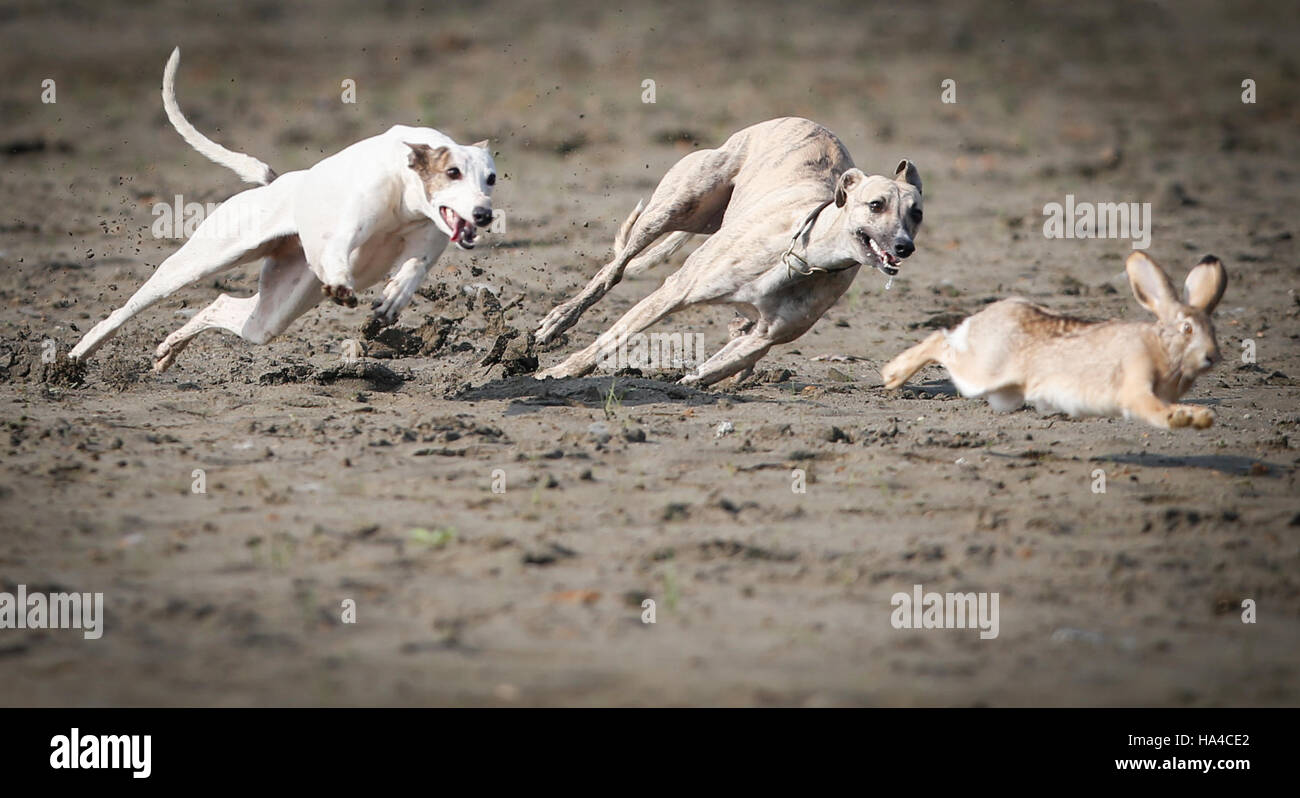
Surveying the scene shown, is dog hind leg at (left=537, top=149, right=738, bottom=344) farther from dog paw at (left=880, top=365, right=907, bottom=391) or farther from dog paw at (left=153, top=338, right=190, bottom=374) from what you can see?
dog paw at (left=880, top=365, right=907, bottom=391)

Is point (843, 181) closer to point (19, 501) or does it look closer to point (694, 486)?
point (694, 486)

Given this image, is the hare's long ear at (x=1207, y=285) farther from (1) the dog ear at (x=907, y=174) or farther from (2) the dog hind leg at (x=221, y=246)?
(2) the dog hind leg at (x=221, y=246)

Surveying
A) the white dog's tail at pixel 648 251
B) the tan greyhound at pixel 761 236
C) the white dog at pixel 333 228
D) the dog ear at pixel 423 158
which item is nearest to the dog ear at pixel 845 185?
the tan greyhound at pixel 761 236

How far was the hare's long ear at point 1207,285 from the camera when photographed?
601 cm

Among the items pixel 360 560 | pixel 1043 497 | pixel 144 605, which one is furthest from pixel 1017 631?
pixel 144 605

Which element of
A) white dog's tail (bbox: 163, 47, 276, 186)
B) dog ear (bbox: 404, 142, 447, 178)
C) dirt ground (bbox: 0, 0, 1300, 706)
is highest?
white dog's tail (bbox: 163, 47, 276, 186)

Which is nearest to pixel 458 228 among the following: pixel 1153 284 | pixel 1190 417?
pixel 1153 284

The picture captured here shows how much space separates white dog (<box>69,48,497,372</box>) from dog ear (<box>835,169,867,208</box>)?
5.87 ft

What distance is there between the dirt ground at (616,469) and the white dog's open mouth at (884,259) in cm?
82

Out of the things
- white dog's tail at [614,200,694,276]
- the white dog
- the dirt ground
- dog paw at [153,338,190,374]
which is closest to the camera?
the dirt ground

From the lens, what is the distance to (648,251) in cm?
977

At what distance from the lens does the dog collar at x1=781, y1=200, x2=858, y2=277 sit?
7.74m

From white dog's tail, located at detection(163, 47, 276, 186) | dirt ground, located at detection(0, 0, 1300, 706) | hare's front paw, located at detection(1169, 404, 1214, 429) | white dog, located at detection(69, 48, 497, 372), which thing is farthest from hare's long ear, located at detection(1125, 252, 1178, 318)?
white dog's tail, located at detection(163, 47, 276, 186)

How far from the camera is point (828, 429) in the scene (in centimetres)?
731
